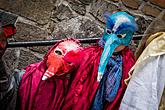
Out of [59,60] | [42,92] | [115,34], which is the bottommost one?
[42,92]

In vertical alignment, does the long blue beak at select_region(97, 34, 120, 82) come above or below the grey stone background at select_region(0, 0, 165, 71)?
below

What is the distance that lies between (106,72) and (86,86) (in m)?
0.09

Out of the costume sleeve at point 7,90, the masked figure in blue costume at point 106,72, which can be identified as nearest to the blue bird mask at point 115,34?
the masked figure in blue costume at point 106,72

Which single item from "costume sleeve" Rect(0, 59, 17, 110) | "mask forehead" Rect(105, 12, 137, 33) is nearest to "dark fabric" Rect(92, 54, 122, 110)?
"mask forehead" Rect(105, 12, 137, 33)

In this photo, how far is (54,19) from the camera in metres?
1.92

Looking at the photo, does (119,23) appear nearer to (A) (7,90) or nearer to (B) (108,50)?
(B) (108,50)

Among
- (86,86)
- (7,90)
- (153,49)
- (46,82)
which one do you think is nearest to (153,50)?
(153,49)

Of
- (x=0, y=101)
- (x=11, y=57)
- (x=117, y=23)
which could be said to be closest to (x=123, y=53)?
(x=117, y=23)

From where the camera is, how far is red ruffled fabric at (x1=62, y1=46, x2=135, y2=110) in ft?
4.53

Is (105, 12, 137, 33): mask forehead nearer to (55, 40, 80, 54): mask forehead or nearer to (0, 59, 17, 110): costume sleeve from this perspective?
(55, 40, 80, 54): mask forehead

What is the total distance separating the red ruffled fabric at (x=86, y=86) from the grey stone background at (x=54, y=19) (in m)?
0.48

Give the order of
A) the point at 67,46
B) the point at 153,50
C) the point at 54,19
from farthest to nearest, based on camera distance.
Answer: the point at 54,19, the point at 67,46, the point at 153,50

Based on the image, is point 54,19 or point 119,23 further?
point 54,19

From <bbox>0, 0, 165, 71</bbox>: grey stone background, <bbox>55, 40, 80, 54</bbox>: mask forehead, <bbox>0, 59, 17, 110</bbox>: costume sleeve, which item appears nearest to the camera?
<bbox>0, 59, 17, 110</bbox>: costume sleeve
